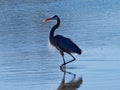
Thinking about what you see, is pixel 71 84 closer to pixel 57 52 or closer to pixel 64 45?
pixel 64 45

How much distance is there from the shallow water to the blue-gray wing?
26 centimetres

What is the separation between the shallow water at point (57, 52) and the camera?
36.4ft

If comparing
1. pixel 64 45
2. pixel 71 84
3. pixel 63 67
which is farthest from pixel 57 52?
pixel 71 84

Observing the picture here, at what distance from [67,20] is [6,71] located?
810 cm

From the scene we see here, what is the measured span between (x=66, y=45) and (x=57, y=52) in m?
1.22

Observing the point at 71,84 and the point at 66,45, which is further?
the point at 66,45

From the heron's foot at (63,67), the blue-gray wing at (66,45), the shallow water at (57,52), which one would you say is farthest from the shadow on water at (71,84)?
the blue-gray wing at (66,45)

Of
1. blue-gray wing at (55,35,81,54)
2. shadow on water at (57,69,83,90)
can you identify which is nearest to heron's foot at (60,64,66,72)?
blue-gray wing at (55,35,81,54)

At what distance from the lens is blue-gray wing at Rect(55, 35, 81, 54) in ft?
41.5

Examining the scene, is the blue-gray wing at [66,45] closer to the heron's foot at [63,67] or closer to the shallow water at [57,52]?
the shallow water at [57,52]

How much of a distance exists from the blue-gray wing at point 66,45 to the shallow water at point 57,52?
258mm

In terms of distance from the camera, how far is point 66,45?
12820 millimetres

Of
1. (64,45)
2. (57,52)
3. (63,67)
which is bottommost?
(57,52)

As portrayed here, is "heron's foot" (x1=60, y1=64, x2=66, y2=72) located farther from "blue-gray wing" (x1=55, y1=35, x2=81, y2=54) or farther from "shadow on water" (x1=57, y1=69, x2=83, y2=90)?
"shadow on water" (x1=57, y1=69, x2=83, y2=90)
